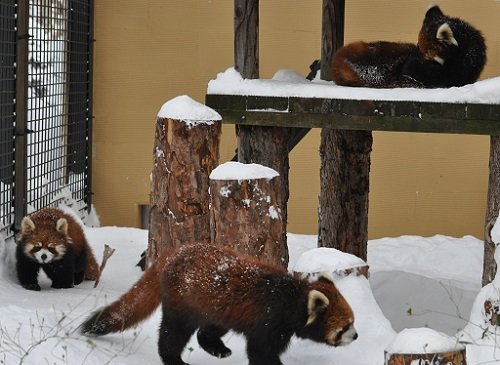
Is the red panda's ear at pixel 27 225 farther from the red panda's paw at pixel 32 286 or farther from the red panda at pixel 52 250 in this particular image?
the red panda's paw at pixel 32 286

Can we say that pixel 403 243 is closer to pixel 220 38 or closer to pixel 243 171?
pixel 220 38

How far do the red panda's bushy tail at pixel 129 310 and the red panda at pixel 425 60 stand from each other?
2338 mm

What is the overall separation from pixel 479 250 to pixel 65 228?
378 centimetres

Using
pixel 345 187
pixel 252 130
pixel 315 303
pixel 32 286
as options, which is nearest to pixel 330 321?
pixel 315 303

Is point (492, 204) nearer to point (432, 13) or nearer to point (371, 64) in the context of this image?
point (371, 64)

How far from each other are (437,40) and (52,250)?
9.52 feet

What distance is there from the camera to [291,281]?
4148 mm

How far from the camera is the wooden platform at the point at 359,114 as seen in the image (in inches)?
225

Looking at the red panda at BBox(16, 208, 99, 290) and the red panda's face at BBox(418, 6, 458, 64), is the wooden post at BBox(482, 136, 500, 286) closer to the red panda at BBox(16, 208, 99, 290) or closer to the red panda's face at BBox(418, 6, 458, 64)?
the red panda's face at BBox(418, 6, 458, 64)

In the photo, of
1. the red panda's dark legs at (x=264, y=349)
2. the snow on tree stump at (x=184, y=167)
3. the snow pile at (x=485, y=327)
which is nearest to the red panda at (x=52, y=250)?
the snow on tree stump at (x=184, y=167)

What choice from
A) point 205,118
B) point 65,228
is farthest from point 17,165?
point 205,118

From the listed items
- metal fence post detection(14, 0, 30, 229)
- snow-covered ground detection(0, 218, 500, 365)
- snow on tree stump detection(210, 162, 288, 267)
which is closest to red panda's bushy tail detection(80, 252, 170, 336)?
snow-covered ground detection(0, 218, 500, 365)

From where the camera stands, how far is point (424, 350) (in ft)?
11.8

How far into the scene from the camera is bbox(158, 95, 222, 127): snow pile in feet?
17.6
